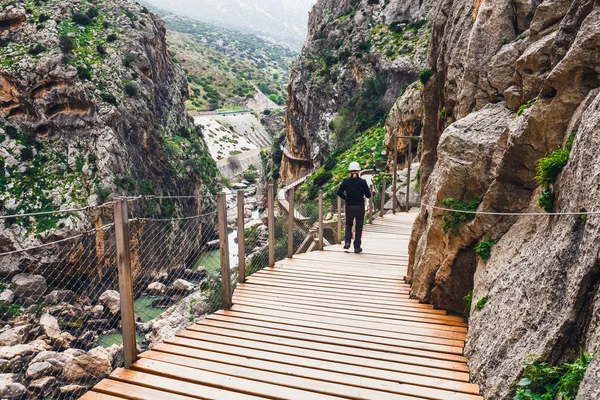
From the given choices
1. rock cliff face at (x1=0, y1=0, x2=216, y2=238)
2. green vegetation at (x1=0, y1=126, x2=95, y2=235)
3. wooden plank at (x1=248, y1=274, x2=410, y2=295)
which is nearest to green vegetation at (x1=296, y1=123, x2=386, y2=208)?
rock cliff face at (x1=0, y1=0, x2=216, y2=238)

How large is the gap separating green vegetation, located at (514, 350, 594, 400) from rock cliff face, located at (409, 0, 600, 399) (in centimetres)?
9

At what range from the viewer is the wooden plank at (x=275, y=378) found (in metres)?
3.51

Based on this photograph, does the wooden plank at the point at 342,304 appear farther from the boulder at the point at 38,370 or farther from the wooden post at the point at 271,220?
the boulder at the point at 38,370

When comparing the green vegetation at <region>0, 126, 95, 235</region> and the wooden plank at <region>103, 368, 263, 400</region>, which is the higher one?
the wooden plank at <region>103, 368, 263, 400</region>

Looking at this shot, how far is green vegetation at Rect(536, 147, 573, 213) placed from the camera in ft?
10.9

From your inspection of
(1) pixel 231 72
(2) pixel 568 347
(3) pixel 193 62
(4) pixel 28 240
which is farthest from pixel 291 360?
(1) pixel 231 72

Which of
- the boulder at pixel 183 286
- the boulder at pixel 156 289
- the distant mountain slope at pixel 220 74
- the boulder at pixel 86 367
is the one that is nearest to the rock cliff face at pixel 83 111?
the boulder at pixel 156 289

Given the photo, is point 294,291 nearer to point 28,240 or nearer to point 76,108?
point 28,240

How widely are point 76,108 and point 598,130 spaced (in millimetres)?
38402

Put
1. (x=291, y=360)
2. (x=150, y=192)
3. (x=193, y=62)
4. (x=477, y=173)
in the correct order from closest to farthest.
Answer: (x=291, y=360), (x=477, y=173), (x=150, y=192), (x=193, y=62)

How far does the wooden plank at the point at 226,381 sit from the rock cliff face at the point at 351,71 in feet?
121

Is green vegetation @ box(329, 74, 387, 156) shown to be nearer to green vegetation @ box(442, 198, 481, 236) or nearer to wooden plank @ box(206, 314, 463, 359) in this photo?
green vegetation @ box(442, 198, 481, 236)

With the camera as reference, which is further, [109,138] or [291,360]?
[109,138]

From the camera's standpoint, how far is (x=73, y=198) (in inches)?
1229
